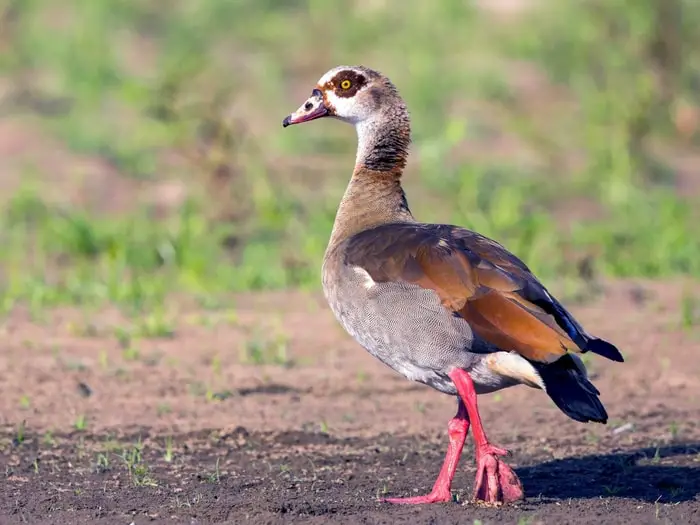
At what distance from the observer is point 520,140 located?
12.7m

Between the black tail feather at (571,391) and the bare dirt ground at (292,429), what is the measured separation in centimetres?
38

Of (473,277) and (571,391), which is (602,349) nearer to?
(571,391)

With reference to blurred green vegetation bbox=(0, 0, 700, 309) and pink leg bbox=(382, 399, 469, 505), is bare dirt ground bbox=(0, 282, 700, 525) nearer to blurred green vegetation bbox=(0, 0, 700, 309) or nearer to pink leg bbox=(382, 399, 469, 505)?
pink leg bbox=(382, 399, 469, 505)

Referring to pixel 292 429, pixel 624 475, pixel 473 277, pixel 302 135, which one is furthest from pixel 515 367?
pixel 302 135

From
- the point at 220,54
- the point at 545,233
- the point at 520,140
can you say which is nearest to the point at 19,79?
the point at 220,54

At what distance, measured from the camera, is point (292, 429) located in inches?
248

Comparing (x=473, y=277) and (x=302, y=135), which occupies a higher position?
(x=302, y=135)

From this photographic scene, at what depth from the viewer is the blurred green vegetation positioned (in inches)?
380

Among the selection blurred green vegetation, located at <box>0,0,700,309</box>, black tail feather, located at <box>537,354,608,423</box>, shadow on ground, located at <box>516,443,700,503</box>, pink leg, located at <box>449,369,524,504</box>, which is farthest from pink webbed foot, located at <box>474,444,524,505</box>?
blurred green vegetation, located at <box>0,0,700,309</box>

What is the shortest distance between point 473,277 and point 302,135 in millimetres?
7707

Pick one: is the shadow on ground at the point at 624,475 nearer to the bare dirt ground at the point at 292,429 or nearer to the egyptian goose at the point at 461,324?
the bare dirt ground at the point at 292,429

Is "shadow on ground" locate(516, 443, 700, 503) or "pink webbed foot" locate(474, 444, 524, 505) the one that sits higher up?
"pink webbed foot" locate(474, 444, 524, 505)

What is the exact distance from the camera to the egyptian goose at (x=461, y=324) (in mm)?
4770

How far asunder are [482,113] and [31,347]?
708 centimetres
